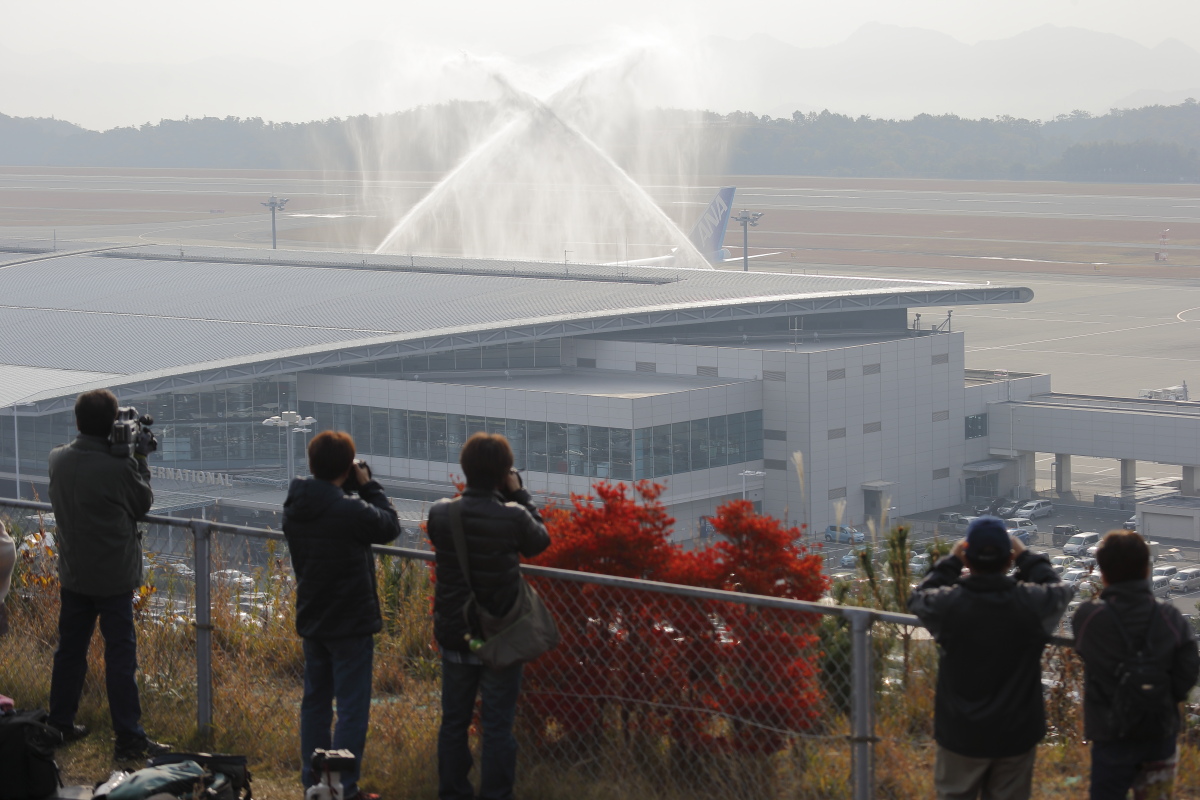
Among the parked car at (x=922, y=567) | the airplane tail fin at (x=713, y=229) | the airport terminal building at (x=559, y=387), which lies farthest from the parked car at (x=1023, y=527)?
the airplane tail fin at (x=713, y=229)

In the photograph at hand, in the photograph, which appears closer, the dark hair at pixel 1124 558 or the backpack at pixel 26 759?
the dark hair at pixel 1124 558

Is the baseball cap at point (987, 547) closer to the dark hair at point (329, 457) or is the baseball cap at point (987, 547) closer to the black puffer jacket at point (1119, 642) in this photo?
the black puffer jacket at point (1119, 642)

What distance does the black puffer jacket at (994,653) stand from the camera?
6.64 meters

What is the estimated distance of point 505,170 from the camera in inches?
3807

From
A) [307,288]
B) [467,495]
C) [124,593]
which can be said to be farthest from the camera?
[307,288]

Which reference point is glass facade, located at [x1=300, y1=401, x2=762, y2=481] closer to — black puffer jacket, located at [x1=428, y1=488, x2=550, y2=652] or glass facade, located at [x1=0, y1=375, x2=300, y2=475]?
glass facade, located at [x1=0, y1=375, x2=300, y2=475]

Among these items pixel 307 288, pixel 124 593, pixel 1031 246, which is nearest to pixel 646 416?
pixel 307 288

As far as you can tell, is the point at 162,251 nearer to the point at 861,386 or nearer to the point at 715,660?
the point at 861,386

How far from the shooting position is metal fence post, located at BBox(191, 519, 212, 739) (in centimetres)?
905

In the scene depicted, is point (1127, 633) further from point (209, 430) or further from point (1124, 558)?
point (209, 430)

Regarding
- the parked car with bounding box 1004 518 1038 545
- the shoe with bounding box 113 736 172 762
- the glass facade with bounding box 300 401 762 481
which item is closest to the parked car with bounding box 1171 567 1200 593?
the parked car with bounding box 1004 518 1038 545

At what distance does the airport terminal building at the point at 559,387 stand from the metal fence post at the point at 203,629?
39.2m

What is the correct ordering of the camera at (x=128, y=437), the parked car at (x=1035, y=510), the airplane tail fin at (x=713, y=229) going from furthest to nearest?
1. the airplane tail fin at (x=713, y=229)
2. the parked car at (x=1035, y=510)
3. the camera at (x=128, y=437)

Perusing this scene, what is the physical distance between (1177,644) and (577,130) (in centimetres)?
8645
